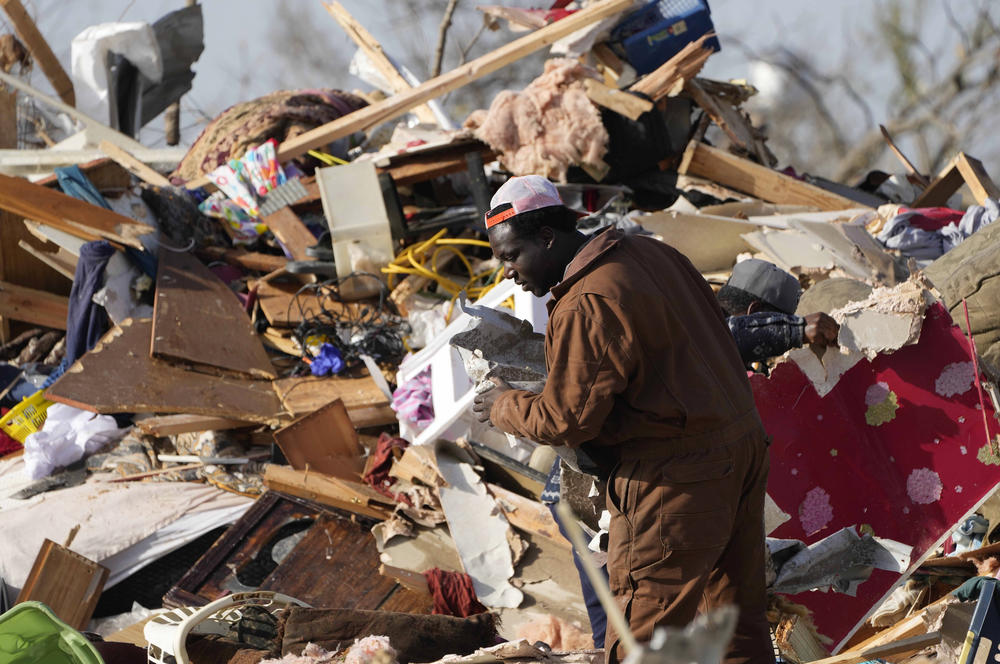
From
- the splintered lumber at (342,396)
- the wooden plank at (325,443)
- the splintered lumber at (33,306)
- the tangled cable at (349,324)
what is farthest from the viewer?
the splintered lumber at (33,306)

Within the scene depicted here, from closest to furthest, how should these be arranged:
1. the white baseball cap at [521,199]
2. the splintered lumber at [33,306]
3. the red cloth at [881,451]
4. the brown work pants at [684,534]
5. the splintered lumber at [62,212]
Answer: the brown work pants at [684,534], the white baseball cap at [521,199], the red cloth at [881,451], the splintered lumber at [62,212], the splintered lumber at [33,306]

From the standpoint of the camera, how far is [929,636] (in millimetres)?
2670

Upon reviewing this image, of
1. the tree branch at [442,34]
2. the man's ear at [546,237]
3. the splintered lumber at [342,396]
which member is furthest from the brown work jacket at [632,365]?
the tree branch at [442,34]

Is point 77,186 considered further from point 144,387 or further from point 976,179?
point 976,179

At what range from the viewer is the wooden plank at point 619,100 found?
6.70 m

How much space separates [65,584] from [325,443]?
4.80ft

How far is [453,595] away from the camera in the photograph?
4.08m

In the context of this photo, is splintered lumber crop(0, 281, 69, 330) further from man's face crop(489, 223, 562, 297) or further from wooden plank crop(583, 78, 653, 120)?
man's face crop(489, 223, 562, 297)

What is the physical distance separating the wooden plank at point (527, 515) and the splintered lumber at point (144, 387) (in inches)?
76.1

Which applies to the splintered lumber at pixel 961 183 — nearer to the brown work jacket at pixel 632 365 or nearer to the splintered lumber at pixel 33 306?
the brown work jacket at pixel 632 365

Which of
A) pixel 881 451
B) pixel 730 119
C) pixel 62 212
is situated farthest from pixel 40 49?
pixel 881 451

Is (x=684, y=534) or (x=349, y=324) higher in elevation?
(x=684, y=534)

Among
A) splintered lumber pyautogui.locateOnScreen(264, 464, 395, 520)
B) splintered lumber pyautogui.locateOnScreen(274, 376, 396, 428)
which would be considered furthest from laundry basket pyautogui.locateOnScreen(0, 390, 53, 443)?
splintered lumber pyautogui.locateOnScreen(264, 464, 395, 520)

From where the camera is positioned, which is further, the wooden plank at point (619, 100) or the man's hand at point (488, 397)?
the wooden plank at point (619, 100)
